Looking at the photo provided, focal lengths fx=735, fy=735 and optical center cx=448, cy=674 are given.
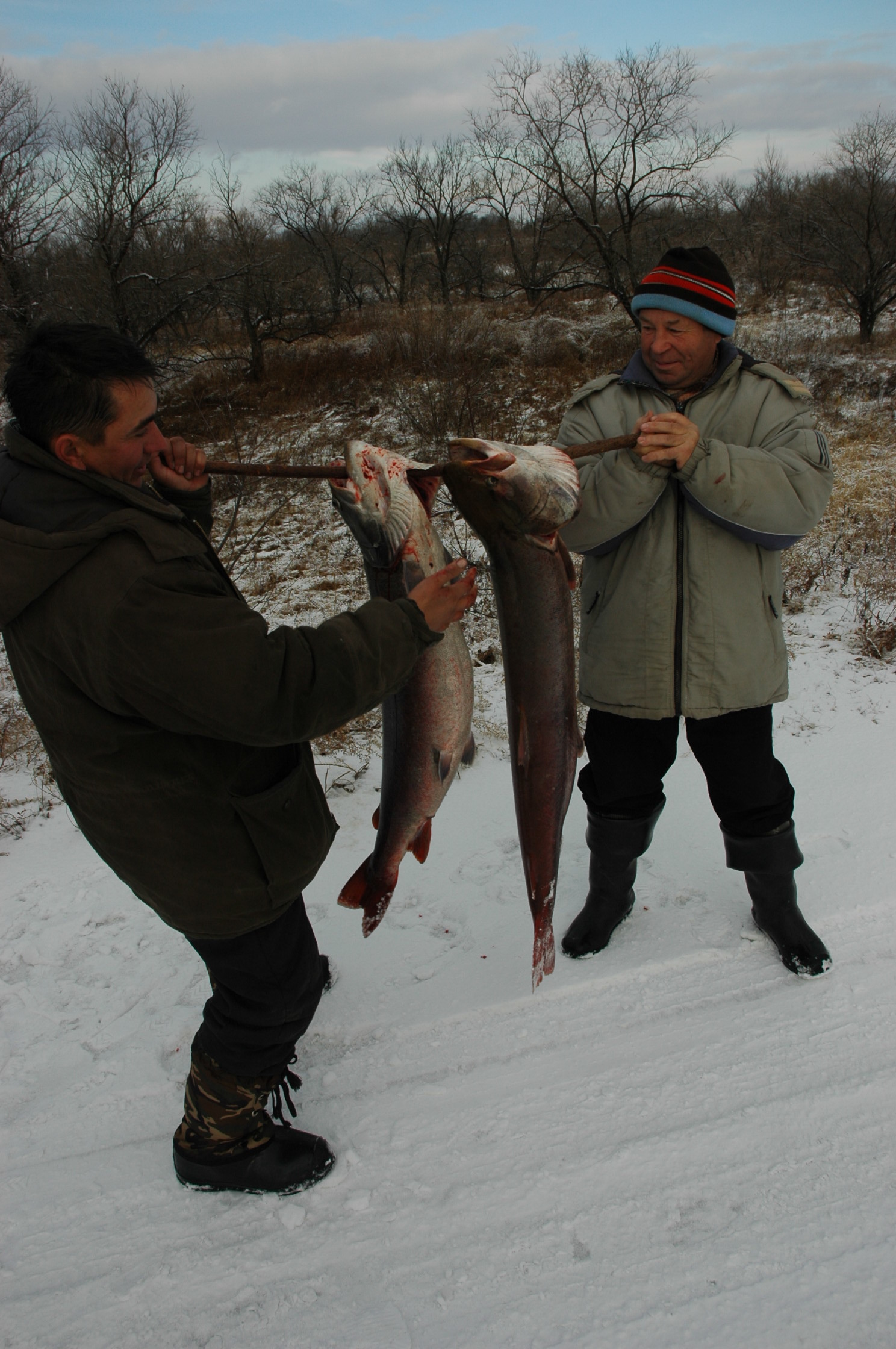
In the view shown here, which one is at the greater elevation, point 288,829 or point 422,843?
point 288,829

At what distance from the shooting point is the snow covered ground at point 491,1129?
202 centimetres

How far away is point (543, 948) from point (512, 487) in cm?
151

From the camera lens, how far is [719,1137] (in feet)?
7.80

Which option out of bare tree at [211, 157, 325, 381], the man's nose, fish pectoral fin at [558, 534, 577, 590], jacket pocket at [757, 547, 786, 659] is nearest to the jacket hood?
the man's nose

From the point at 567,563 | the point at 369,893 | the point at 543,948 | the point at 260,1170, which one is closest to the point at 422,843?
the point at 369,893

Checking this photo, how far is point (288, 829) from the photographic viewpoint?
199 centimetres

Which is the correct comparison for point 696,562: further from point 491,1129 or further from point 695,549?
point 491,1129

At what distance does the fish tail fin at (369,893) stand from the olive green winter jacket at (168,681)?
299 mm

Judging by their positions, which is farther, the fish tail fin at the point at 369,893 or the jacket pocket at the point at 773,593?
the jacket pocket at the point at 773,593

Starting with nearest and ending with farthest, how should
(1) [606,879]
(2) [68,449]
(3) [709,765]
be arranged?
(2) [68,449] → (3) [709,765] → (1) [606,879]

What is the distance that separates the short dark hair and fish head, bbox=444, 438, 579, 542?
2.59 ft

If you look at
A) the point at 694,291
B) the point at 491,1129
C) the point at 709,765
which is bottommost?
the point at 491,1129

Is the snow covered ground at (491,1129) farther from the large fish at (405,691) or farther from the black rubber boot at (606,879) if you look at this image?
the large fish at (405,691)

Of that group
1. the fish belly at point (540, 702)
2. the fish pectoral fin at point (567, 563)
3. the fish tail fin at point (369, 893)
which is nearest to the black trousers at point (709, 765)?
the fish belly at point (540, 702)
